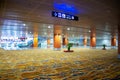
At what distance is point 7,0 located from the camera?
A: 294 inches

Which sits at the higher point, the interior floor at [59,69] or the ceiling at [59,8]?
the ceiling at [59,8]

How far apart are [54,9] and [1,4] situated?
300 centimetres

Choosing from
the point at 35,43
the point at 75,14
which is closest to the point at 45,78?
the point at 75,14

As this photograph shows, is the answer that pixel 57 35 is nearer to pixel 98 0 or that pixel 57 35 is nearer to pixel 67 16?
pixel 67 16

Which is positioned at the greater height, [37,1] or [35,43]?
[37,1]

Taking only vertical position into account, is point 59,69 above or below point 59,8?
below

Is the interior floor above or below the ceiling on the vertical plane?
below

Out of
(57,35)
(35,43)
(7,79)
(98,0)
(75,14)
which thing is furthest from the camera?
(35,43)

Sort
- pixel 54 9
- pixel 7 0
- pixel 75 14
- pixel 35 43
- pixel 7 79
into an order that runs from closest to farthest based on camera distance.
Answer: pixel 7 79 < pixel 7 0 < pixel 54 9 < pixel 75 14 < pixel 35 43

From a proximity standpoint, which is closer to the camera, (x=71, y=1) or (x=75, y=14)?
(x=71, y=1)

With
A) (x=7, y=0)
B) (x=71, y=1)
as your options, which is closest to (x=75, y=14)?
(x=71, y=1)

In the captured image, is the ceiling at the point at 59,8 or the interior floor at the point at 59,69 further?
the ceiling at the point at 59,8

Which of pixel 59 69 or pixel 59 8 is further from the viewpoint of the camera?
pixel 59 8

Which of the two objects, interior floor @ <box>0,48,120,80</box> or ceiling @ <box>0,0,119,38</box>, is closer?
interior floor @ <box>0,48,120,80</box>
